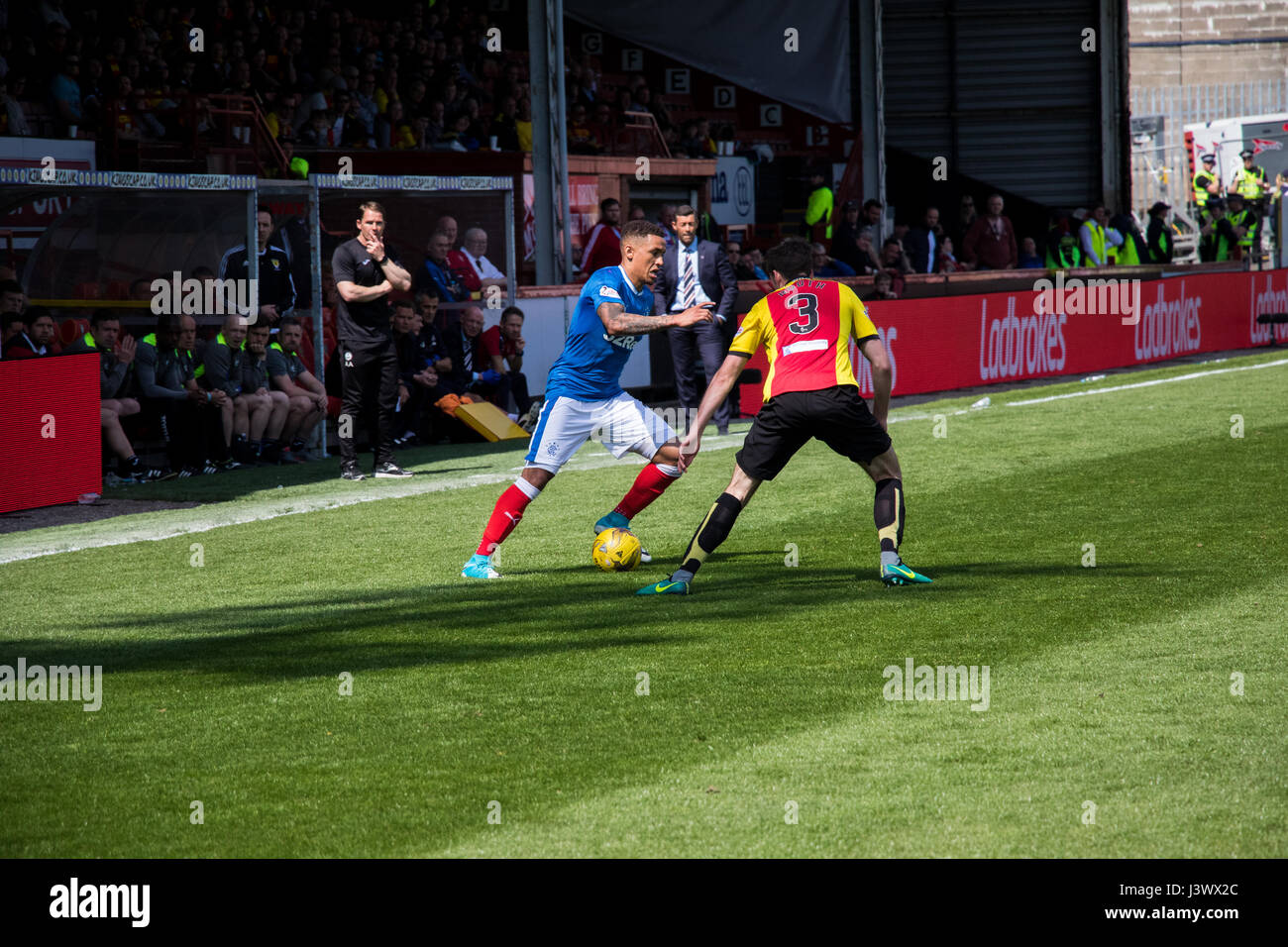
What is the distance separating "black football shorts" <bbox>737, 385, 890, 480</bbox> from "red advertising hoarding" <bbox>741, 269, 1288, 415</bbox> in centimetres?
963

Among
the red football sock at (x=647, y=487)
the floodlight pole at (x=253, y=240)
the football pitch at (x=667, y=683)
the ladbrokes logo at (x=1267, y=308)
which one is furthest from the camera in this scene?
the ladbrokes logo at (x=1267, y=308)

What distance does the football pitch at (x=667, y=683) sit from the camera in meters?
4.76

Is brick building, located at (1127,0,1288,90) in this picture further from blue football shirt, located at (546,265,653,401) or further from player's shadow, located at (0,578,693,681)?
player's shadow, located at (0,578,693,681)

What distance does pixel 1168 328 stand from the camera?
24594mm

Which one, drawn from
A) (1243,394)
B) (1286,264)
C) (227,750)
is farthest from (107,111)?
(1286,264)

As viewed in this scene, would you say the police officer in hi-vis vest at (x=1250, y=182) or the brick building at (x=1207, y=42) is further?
the brick building at (x=1207, y=42)

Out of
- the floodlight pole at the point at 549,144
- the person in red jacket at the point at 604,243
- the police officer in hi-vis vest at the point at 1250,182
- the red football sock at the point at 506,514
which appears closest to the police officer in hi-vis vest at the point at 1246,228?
the police officer in hi-vis vest at the point at 1250,182

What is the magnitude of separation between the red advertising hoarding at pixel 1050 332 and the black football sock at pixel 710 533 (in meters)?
9.72

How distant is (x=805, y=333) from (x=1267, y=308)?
2125 cm

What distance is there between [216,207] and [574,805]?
11907mm

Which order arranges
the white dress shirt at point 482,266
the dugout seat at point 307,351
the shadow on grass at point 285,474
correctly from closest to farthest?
the shadow on grass at point 285,474, the dugout seat at point 307,351, the white dress shirt at point 482,266

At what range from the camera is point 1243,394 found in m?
18.1

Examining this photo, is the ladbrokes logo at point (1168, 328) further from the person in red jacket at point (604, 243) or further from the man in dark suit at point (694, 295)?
the man in dark suit at point (694, 295)

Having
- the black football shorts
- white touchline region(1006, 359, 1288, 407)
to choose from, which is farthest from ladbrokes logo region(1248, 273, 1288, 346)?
the black football shorts
